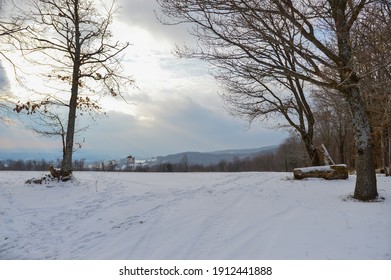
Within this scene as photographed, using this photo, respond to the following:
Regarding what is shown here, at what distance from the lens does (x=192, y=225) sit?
6742mm

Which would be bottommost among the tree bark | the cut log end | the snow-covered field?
the snow-covered field

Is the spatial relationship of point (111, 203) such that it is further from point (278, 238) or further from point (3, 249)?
point (278, 238)

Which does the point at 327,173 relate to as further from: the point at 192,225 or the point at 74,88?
the point at 74,88

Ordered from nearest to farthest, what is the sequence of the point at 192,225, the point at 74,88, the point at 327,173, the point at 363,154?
1. the point at 192,225
2. the point at 363,154
3. the point at 74,88
4. the point at 327,173

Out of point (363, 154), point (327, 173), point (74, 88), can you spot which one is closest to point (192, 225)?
point (363, 154)

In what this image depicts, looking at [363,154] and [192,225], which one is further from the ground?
[363,154]

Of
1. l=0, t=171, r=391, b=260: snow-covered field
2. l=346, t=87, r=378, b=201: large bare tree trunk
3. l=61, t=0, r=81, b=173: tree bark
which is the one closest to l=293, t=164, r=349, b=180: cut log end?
l=0, t=171, r=391, b=260: snow-covered field

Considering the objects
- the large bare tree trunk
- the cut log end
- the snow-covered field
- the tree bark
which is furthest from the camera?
the cut log end

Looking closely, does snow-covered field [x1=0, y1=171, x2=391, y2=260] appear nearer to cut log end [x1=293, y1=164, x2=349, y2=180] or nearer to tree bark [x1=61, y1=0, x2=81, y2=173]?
tree bark [x1=61, y1=0, x2=81, y2=173]

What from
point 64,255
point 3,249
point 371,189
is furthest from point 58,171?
point 371,189

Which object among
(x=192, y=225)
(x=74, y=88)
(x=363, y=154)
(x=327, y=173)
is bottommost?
(x=192, y=225)

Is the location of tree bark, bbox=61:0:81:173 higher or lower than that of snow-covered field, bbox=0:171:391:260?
higher

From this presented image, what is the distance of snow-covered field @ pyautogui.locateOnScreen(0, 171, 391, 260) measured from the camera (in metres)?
5.34

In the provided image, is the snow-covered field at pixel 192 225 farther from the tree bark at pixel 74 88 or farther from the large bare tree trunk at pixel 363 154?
the tree bark at pixel 74 88
